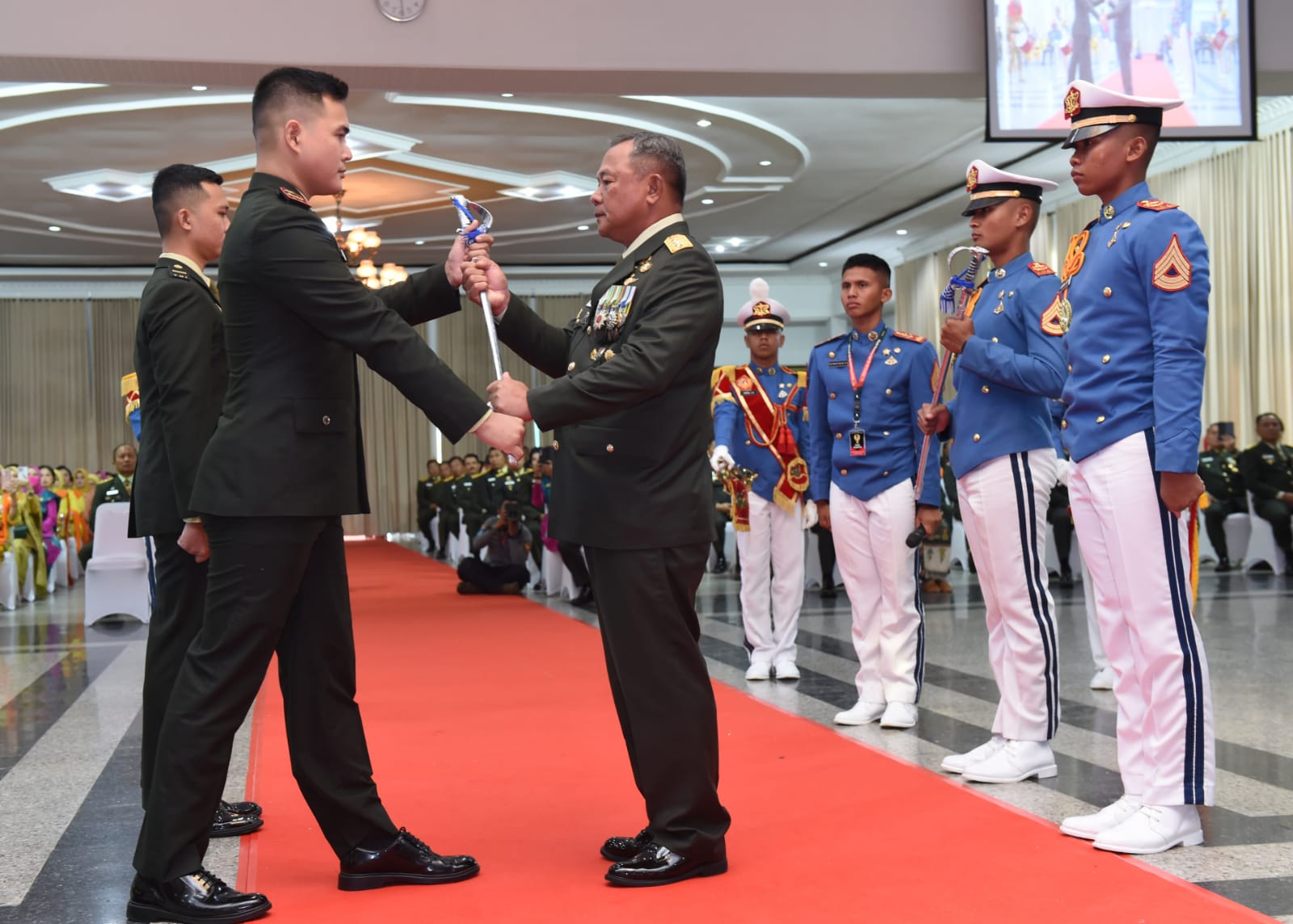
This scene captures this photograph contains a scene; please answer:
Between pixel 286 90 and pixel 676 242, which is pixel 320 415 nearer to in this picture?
pixel 286 90

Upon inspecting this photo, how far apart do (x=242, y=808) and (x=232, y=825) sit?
106mm

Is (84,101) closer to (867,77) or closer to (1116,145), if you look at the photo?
(867,77)

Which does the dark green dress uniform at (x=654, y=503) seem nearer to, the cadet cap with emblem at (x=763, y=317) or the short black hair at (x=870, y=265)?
the short black hair at (x=870, y=265)

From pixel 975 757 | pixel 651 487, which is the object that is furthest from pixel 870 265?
pixel 651 487

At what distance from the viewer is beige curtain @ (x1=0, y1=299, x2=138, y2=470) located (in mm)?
18891

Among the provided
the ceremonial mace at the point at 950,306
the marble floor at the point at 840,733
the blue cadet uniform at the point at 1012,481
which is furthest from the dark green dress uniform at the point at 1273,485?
the blue cadet uniform at the point at 1012,481

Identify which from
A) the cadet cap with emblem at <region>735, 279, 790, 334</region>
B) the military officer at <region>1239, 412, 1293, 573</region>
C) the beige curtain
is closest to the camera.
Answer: the cadet cap with emblem at <region>735, 279, 790, 334</region>

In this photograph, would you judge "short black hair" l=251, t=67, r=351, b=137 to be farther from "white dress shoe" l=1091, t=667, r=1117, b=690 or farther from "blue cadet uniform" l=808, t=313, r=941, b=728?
"white dress shoe" l=1091, t=667, r=1117, b=690

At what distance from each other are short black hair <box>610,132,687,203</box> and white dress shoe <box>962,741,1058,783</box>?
1718 millimetres

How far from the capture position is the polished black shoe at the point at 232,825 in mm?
3039

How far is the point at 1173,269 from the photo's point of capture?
2750 mm

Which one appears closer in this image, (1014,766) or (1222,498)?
(1014,766)

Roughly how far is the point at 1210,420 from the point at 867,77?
7.08 meters

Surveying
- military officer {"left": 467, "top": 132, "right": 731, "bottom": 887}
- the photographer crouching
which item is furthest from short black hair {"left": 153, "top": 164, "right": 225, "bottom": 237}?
the photographer crouching
